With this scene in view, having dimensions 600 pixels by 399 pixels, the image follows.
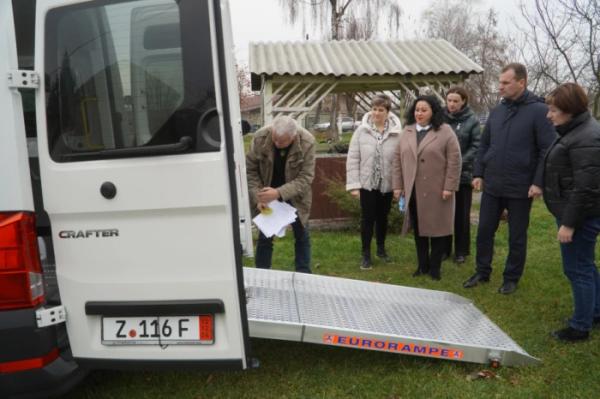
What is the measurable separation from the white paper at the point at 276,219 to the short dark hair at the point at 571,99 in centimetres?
203

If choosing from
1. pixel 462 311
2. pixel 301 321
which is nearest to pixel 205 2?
pixel 301 321

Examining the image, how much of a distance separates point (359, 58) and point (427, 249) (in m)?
5.00

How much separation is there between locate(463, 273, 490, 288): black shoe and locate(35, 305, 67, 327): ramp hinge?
11.3ft

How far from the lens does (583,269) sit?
312 centimetres

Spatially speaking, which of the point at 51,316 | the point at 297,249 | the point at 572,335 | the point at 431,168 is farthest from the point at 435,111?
the point at 51,316

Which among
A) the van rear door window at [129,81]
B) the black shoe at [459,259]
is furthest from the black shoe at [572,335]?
the van rear door window at [129,81]

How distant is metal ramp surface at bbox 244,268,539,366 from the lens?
108 inches

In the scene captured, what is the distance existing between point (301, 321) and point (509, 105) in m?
2.61

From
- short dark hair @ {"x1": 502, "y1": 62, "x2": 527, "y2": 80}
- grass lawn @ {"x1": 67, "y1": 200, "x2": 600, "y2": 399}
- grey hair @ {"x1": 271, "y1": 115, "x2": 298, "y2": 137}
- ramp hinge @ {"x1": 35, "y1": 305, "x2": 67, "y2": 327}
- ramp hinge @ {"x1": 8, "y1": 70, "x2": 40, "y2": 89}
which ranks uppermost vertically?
short dark hair @ {"x1": 502, "y1": 62, "x2": 527, "y2": 80}

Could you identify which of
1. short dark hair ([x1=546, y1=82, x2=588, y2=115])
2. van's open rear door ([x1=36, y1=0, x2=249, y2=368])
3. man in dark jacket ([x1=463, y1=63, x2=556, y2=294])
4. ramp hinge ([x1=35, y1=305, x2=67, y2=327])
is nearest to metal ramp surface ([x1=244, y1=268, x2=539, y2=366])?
van's open rear door ([x1=36, y1=0, x2=249, y2=368])

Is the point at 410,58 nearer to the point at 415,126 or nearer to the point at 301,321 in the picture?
the point at 415,126

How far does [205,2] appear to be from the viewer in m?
2.01

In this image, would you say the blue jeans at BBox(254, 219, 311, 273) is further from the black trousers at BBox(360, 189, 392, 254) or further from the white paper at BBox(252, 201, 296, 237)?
the black trousers at BBox(360, 189, 392, 254)

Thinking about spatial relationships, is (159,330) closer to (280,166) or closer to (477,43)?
(280,166)
